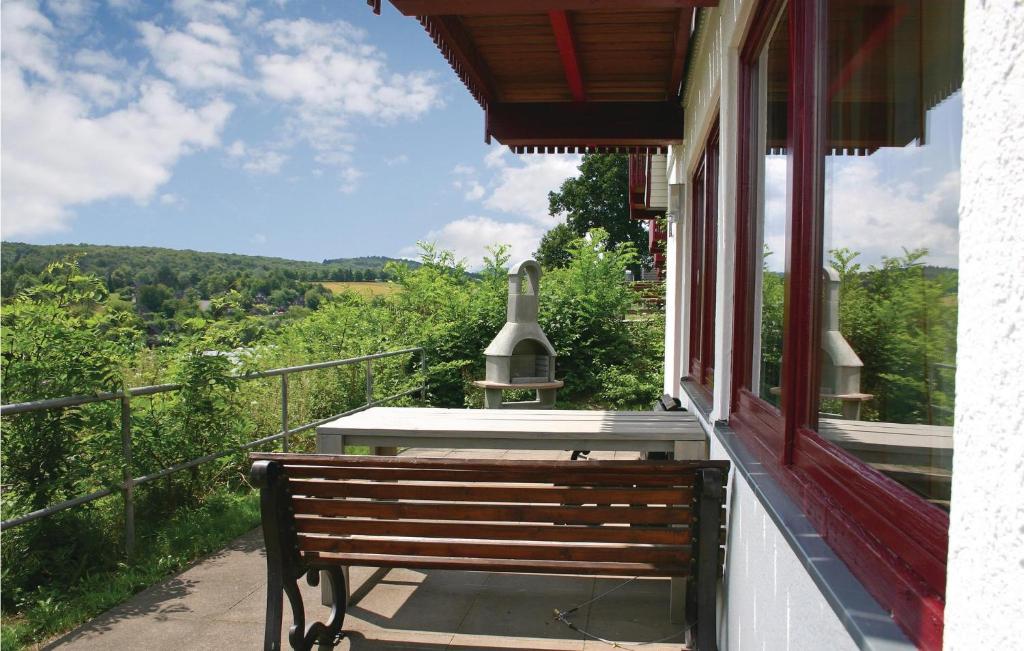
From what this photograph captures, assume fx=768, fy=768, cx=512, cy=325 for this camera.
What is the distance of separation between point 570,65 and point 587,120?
1136 mm

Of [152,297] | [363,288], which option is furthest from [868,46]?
[363,288]

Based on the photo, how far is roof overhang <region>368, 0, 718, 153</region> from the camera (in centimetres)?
383

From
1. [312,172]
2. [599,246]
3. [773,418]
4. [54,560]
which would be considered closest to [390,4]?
[773,418]

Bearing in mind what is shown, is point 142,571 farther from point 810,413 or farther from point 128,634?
point 810,413

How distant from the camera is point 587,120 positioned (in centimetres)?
610

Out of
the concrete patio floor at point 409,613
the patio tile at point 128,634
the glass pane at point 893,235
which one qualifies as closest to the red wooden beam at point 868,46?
the glass pane at point 893,235

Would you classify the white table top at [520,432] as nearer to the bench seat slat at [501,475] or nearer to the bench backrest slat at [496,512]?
the bench backrest slat at [496,512]

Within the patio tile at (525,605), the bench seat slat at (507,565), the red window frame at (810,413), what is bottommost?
the patio tile at (525,605)

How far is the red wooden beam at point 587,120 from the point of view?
604 centimetres

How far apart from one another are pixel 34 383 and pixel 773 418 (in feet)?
11.2

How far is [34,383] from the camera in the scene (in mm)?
3730

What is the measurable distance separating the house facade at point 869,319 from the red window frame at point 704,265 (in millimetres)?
960

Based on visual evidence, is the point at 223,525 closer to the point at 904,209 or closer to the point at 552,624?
the point at 552,624

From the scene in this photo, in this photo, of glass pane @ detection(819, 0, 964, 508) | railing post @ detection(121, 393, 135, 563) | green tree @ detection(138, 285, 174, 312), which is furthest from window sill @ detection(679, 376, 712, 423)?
green tree @ detection(138, 285, 174, 312)
